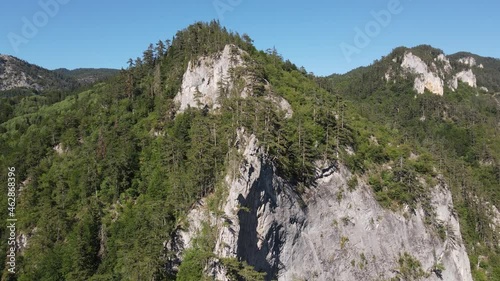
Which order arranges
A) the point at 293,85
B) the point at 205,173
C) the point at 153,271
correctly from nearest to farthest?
the point at 153,271 < the point at 205,173 < the point at 293,85

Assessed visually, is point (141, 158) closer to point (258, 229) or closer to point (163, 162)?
point (163, 162)

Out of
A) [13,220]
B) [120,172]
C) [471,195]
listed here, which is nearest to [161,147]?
[120,172]

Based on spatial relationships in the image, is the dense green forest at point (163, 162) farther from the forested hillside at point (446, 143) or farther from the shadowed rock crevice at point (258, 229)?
the shadowed rock crevice at point (258, 229)

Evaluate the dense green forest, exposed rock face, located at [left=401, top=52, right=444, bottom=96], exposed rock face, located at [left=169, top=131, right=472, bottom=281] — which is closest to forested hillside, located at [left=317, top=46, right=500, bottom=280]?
the dense green forest

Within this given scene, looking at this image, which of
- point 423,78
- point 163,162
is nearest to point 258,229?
point 163,162

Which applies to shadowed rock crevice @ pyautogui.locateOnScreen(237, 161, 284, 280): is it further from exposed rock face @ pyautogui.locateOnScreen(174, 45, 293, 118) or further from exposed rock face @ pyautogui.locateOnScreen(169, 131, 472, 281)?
exposed rock face @ pyautogui.locateOnScreen(174, 45, 293, 118)

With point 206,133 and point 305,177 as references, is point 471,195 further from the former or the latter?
point 206,133
